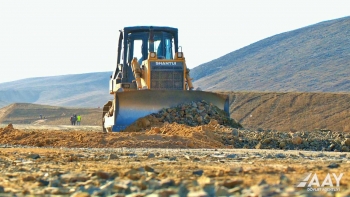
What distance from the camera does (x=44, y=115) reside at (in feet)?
247

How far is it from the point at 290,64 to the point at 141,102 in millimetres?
101879

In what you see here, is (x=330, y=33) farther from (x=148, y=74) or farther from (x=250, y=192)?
(x=250, y=192)

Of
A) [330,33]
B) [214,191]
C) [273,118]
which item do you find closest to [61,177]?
[214,191]

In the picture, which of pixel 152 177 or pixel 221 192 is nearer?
pixel 221 192

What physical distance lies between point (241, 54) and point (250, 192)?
449 ft

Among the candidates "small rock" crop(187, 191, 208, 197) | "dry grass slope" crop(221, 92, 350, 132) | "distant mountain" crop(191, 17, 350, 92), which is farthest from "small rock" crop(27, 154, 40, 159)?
"distant mountain" crop(191, 17, 350, 92)

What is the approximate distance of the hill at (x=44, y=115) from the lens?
6476cm

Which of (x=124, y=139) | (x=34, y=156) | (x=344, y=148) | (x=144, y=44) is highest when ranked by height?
(x=144, y=44)

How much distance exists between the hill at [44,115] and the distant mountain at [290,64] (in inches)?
1544

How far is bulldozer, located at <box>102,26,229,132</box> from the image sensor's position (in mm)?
21500

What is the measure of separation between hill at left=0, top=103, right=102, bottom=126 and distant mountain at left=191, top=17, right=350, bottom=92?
39227 mm

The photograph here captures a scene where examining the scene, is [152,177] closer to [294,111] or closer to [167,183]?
[167,183]

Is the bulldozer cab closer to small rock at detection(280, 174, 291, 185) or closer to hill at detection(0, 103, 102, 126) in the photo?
small rock at detection(280, 174, 291, 185)

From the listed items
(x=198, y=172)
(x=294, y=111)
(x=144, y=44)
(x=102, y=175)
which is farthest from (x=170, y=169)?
(x=294, y=111)
